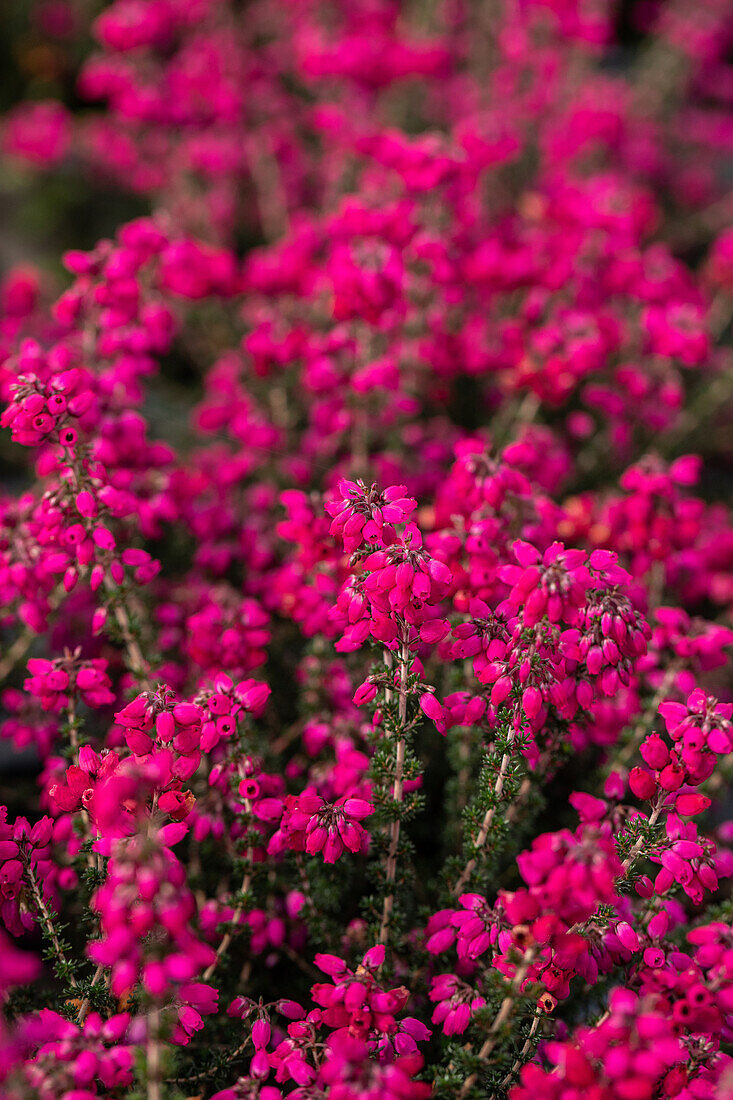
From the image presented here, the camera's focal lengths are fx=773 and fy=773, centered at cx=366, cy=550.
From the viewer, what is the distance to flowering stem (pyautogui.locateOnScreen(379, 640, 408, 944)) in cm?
167

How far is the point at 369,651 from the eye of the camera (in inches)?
94.7

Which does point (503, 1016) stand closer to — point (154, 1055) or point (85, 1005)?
point (154, 1055)

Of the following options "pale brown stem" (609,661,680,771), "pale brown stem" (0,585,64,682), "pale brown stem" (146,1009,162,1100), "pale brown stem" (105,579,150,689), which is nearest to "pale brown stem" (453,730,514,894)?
"pale brown stem" (609,661,680,771)

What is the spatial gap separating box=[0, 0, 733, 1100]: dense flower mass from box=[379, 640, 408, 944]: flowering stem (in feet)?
0.05

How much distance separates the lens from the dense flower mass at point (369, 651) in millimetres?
1494

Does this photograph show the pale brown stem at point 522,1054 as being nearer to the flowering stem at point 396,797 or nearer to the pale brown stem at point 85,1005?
the flowering stem at point 396,797

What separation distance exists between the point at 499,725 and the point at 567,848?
45 centimetres

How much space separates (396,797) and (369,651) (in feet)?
2.26

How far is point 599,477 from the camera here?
394 cm

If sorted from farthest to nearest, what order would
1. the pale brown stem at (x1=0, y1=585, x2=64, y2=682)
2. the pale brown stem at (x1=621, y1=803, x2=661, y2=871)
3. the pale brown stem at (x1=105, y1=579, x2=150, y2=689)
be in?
the pale brown stem at (x1=0, y1=585, x2=64, y2=682), the pale brown stem at (x1=105, y1=579, x2=150, y2=689), the pale brown stem at (x1=621, y1=803, x2=661, y2=871)

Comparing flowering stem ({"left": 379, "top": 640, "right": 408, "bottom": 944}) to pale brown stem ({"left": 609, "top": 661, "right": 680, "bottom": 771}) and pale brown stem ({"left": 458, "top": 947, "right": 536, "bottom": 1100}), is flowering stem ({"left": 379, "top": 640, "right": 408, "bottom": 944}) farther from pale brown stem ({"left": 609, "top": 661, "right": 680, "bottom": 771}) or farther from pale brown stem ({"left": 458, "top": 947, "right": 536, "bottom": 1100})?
pale brown stem ({"left": 609, "top": 661, "right": 680, "bottom": 771})

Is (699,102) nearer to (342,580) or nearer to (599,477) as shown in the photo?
(599,477)

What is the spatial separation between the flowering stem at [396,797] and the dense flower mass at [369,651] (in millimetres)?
16

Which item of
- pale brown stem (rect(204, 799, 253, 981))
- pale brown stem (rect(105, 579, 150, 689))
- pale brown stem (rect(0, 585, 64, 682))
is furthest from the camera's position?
pale brown stem (rect(0, 585, 64, 682))
